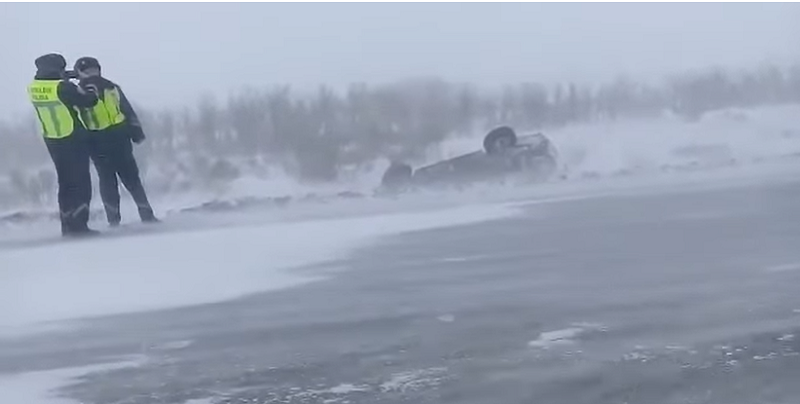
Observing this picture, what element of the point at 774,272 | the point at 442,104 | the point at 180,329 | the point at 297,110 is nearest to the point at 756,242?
the point at 774,272

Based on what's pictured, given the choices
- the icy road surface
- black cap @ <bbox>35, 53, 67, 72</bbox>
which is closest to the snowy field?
the icy road surface

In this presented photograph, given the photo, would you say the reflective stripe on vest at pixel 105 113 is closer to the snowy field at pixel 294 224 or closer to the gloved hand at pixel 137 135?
the gloved hand at pixel 137 135

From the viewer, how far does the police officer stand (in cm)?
277

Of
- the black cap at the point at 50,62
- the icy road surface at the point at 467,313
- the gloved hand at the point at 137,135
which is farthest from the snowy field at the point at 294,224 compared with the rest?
the black cap at the point at 50,62

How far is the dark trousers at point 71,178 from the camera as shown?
9.05ft

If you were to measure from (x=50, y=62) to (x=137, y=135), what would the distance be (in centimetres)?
30

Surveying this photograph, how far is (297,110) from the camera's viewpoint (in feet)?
9.41

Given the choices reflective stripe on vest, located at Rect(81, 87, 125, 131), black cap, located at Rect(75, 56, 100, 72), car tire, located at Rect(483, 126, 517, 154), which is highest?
black cap, located at Rect(75, 56, 100, 72)

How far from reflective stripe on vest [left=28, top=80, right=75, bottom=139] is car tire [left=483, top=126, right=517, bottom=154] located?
1.14m

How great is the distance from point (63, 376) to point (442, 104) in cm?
125

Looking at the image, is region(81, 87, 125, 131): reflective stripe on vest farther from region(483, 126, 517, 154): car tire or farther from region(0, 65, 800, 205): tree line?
region(483, 126, 517, 154): car tire

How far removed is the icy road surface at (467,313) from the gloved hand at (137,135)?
0.27 metres

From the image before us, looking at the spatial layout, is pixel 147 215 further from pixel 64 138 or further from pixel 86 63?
pixel 86 63

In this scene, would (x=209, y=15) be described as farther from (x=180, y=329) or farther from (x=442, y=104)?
(x=180, y=329)
